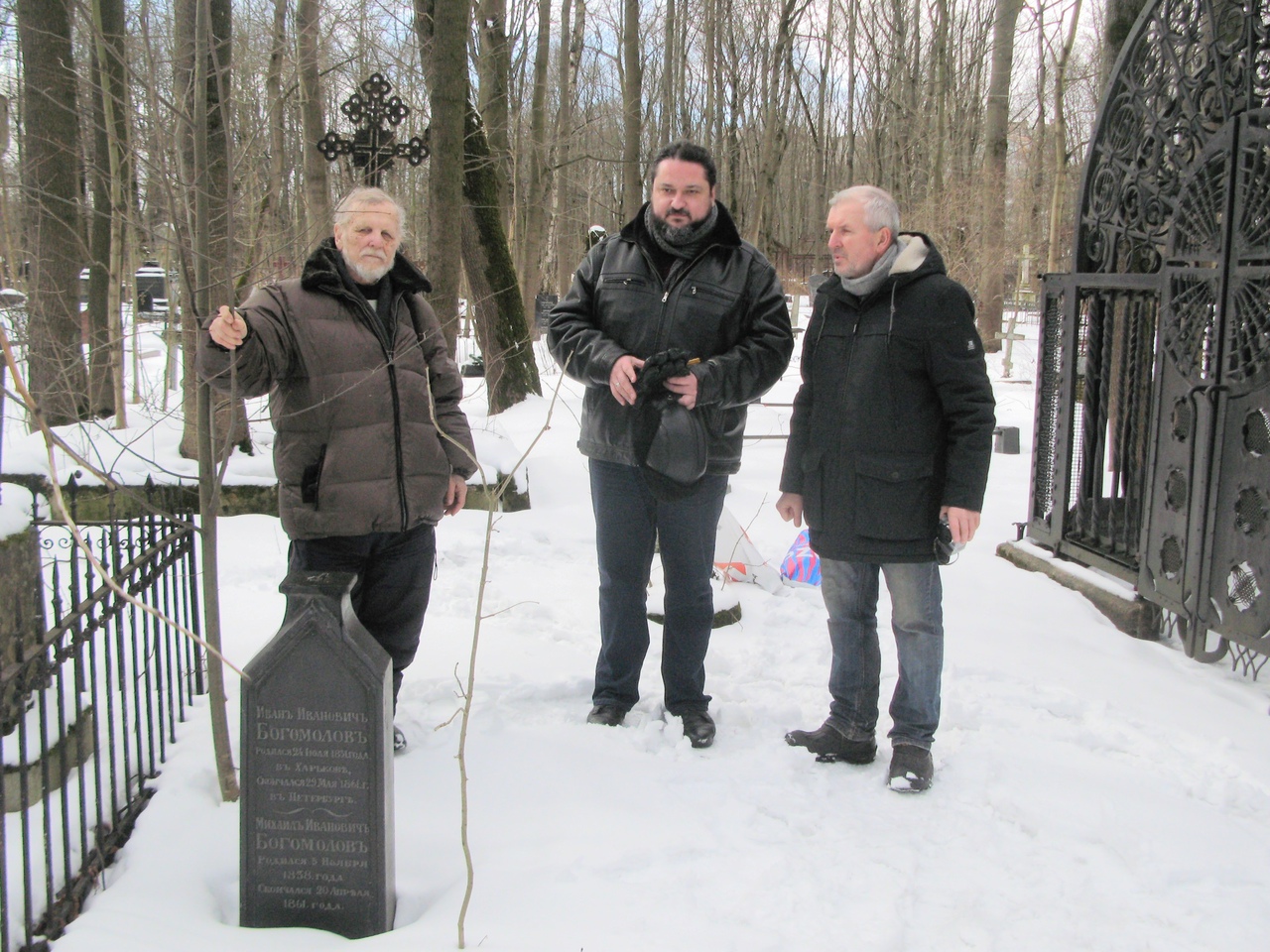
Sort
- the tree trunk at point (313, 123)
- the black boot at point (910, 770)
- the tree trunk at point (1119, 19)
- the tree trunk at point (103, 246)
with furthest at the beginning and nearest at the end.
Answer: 1. the tree trunk at point (313, 123)
2. the tree trunk at point (103, 246)
3. the tree trunk at point (1119, 19)
4. the black boot at point (910, 770)

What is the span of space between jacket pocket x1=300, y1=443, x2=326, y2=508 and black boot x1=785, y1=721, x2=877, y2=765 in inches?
73.5

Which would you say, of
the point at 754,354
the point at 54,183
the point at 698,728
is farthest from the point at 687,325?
the point at 54,183

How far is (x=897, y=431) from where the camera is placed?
3260mm

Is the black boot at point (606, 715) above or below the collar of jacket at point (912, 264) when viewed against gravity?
below

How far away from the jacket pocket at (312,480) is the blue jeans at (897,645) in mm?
1688

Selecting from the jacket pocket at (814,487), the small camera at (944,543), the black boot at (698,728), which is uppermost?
the jacket pocket at (814,487)

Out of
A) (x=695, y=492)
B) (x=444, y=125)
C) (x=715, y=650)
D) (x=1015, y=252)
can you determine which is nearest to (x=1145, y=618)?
(x=715, y=650)

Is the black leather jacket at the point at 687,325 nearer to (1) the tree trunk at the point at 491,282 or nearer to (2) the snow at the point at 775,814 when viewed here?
(2) the snow at the point at 775,814

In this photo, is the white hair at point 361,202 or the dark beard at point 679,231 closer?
the white hair at point 361,202

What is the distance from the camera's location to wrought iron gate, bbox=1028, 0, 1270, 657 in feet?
14.4

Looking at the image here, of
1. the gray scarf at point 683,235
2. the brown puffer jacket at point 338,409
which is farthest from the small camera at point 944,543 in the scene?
the brown puffer jacket at point 338,409

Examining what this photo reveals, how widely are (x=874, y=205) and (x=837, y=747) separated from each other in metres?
1.83

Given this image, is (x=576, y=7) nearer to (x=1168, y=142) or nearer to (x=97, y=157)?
(x=97, y=157)

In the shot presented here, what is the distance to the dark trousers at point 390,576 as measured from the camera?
3227 millimetres
